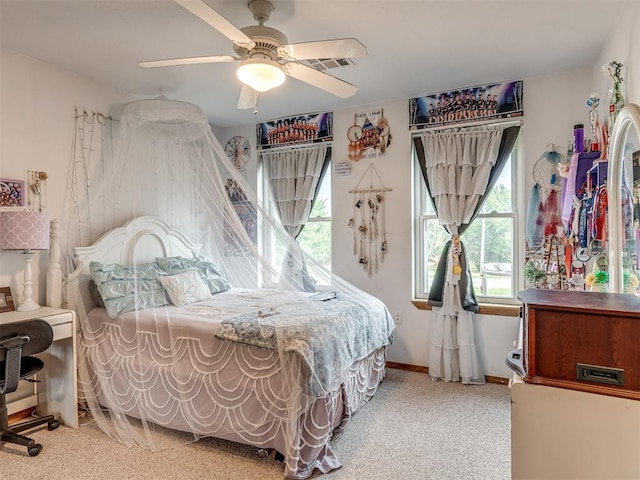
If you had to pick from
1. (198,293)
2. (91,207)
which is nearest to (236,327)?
(198,293)

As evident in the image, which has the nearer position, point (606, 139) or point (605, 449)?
point (605, 449)

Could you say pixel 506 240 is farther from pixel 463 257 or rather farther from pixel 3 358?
pixel 3 358

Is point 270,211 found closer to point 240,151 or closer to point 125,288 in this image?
point 240,151

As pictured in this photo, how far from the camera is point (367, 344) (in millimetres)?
2951

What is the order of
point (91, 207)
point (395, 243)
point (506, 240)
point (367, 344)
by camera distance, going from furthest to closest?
point (395, 243)
point (506, 240)
point (91, 207)
point (367, 344)

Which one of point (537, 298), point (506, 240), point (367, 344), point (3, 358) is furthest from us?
point (506, 240)

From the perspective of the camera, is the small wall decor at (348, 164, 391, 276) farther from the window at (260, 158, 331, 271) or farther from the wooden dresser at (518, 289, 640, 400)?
the wooden dresser at (518, 289, 640, 400)

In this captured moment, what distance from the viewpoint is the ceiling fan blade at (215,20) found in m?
1.58

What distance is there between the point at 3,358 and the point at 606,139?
3738mm

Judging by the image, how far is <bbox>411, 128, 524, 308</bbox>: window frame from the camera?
11.5ft

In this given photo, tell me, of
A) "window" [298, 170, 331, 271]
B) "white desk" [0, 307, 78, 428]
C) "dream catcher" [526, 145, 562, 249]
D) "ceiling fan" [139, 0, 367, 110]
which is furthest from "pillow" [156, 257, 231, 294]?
"dream catcher" [526, 145, 562, 249]

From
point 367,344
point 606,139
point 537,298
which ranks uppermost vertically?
point 606,139

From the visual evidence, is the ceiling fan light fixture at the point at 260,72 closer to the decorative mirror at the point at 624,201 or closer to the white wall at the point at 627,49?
the decorative mirror at the point at 624,201

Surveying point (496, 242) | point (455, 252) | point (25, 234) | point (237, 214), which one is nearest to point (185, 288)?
point (237, 214)
